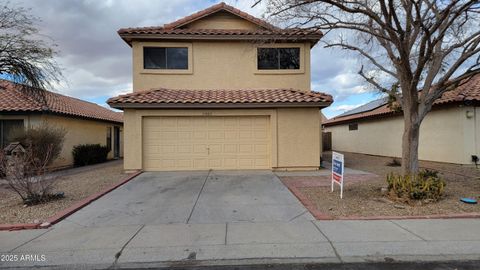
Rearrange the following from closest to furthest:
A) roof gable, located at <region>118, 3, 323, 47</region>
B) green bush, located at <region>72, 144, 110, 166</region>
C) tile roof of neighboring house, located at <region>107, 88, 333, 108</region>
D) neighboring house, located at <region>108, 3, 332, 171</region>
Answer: tile roof of neighboring house, located at <region>107, 88, 333, 108</region> → neighboring house, located at <region>108, 3, 332, 171</region> → roof gable, located at <region>118, 3, 323, 47</region> → green bush, located at <region>72, 144, 110, 166</region>

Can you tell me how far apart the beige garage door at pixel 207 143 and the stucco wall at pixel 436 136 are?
8656 mm

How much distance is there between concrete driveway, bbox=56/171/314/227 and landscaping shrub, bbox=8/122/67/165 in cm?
532

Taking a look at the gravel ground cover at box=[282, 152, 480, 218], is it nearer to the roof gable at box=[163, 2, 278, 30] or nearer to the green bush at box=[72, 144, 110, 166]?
the roof gable at box=[163, 2, 278, 30]

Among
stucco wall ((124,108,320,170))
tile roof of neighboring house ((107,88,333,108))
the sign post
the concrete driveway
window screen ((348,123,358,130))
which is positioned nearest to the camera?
the concrete driveway

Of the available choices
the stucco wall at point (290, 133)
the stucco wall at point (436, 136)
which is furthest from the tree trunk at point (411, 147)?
the stucco wall at point (436, 136)

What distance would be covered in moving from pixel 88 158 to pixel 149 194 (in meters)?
10.9

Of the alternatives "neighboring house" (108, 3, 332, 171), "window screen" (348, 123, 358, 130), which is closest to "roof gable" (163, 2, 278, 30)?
"neighboring house" (108, 3, 332, 171)

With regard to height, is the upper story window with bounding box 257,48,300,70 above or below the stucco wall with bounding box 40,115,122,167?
above

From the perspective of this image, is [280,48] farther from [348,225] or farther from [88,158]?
[88,158]

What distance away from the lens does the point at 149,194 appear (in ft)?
31.4

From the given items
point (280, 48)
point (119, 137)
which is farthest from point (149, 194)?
point (119, 137)

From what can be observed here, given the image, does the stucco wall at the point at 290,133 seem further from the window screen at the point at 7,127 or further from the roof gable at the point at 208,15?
the window screen at the point at 7,127

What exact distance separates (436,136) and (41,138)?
1819 cm

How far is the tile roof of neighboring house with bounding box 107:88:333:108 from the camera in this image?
43.5ft
